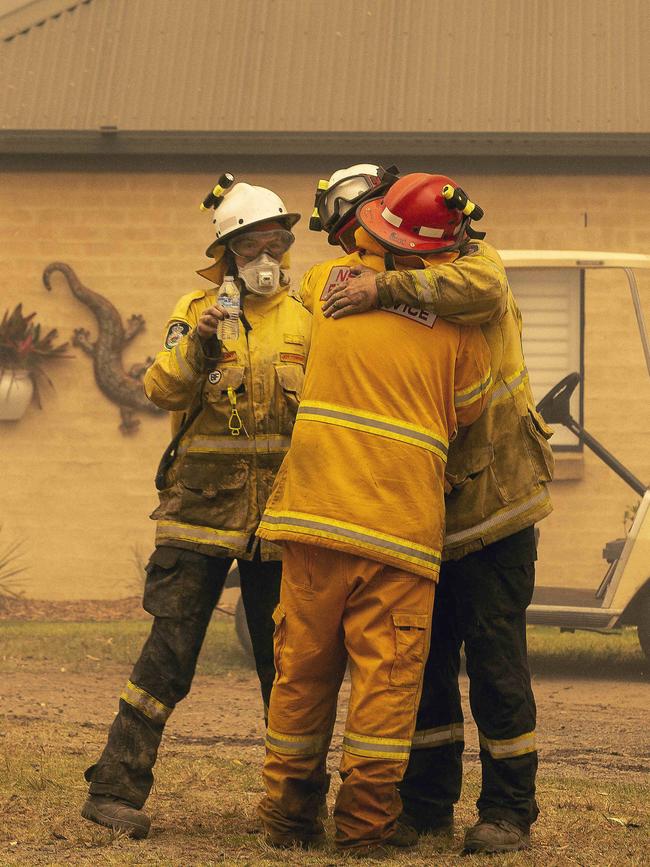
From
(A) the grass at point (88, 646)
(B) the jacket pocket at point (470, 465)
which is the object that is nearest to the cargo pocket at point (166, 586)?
(B) the jacket pocket at point (470, 465)

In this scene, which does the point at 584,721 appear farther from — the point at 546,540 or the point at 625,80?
the point at 625,80

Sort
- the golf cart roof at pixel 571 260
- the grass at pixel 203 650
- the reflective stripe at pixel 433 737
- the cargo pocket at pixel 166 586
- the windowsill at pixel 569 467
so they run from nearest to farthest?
the reflective stripe at pixel 433 737
the cargo pocket at pixel 166 586
the golf cart roof at pixel 571 260
the grass at pixel 203 650
the windowsill at pixel 569 467

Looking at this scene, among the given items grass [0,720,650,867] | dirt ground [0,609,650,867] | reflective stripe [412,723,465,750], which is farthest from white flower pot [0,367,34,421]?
reflective stripe [412,723,465,750]

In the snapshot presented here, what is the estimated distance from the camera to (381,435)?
465cm

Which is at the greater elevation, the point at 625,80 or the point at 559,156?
the point at 625,80

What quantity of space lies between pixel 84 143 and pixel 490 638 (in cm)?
924

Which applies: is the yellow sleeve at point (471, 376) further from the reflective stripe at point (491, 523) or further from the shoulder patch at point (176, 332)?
the shoulder patch at point (176, 332)

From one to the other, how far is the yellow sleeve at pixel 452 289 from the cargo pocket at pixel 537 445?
0.41 meters

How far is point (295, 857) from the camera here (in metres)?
4.71

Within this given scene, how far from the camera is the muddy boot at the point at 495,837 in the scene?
478cm

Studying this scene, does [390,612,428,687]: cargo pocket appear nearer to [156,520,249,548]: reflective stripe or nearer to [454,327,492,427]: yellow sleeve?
[454,327,492,427]: yellow sleeve

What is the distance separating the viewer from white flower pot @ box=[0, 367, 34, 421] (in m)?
13.1

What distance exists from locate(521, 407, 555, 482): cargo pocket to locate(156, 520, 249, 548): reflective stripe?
1006 millimetres

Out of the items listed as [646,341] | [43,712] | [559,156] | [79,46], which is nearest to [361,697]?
[43,712]
